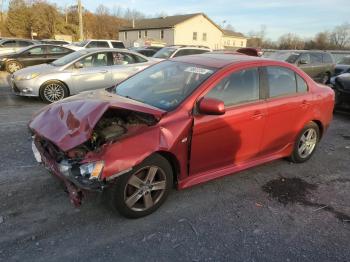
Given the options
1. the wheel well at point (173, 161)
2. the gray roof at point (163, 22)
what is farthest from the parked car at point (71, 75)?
the gray roof at point (163, 22)

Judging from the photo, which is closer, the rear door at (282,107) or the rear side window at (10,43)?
the rear door at (282,107)

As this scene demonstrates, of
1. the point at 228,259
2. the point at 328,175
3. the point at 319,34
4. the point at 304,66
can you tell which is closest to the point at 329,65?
the point at 304,66

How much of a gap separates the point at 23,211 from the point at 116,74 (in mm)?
6597

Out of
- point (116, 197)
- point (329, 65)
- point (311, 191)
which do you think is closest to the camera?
point (116, 197)

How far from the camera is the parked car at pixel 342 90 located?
8.80 metres

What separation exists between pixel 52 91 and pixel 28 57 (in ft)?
20.7

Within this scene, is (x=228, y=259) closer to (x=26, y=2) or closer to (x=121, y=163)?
(x=121, y=163)

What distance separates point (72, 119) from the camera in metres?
3.49

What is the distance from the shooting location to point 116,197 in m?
3.37

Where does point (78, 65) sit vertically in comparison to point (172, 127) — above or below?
above

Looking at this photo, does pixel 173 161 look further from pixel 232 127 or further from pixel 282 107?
pixel 282 107

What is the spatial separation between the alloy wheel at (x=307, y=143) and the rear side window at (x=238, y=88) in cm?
141

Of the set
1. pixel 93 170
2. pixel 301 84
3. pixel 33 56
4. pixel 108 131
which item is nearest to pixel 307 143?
pixel 301 84

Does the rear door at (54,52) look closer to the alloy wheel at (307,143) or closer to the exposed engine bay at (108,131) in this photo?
the exposed engine bay at (108,131)
